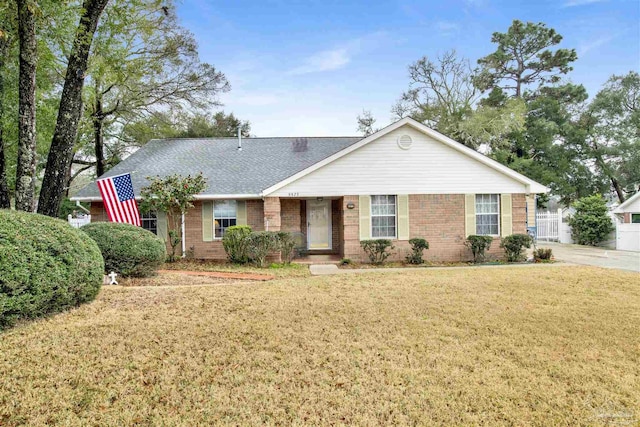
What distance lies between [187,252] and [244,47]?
9.17 metres

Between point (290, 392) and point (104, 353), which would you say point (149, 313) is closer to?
point (104, 353)

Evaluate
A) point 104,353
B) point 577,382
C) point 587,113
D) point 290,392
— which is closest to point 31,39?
point 104,353

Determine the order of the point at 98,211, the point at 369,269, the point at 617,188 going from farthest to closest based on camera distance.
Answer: the point at 617,188 < the point at 98,211 < the point at 369,269

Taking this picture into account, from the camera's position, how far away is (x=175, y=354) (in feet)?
13.4

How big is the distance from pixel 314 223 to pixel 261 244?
3420mm

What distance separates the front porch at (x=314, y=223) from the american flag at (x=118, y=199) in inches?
201

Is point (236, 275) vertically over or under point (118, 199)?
under

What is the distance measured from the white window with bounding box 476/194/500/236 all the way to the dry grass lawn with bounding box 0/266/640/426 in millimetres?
6176

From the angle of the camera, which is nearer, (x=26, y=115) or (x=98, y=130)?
(x=26, y=115)

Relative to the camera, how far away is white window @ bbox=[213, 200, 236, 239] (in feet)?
44.5

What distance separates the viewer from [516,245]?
40.0 ft

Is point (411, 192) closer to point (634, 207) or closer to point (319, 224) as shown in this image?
point (319, 224)

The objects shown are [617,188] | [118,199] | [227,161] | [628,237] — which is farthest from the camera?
[617,188]

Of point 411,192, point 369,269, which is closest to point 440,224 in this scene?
point 411,192
